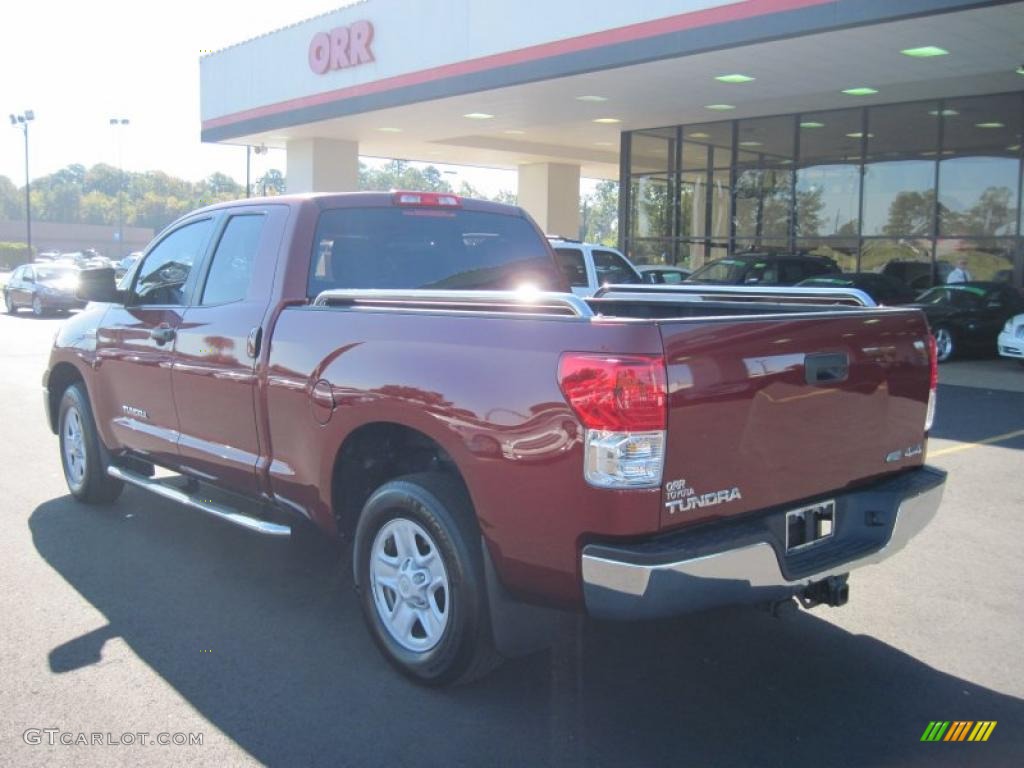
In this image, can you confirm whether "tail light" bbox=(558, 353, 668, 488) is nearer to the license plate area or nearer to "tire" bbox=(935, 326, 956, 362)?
the license plate area

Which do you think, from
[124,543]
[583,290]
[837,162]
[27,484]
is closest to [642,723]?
[124,543]

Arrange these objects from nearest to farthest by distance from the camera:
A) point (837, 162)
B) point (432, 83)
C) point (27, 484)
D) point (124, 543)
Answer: point (124, 543), point (27, 484), point (432, 83), point (837, 162)

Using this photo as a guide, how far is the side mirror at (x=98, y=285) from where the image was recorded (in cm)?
610

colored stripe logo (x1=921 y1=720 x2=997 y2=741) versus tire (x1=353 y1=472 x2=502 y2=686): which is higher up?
tire (x1=353 y1=472 x2=502 y2=686)

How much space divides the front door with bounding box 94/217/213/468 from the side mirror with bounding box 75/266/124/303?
106 millimetres

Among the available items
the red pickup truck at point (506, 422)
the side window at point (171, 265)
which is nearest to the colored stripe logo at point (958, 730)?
the red pickup truck at point (506, 422)

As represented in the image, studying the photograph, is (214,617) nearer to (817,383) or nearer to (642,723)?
(642,723)

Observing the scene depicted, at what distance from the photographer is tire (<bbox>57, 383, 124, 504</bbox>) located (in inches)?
262

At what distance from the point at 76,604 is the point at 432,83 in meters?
17.1

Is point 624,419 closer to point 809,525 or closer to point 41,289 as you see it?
point 809,525

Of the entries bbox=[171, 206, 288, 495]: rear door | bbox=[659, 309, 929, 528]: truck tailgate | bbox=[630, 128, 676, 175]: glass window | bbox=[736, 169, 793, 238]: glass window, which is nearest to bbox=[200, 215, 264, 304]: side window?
bbox=[171, 206, 288, 495]: rear door

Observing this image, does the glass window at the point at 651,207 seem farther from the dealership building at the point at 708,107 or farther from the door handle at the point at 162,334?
the door handle at the point at 162,334

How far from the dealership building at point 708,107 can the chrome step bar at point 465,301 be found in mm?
10921

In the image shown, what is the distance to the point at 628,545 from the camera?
329 cm
